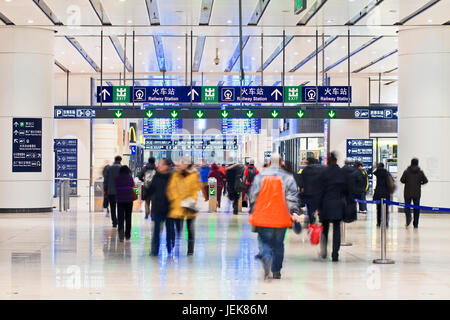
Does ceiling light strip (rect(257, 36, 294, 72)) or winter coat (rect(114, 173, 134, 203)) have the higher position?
ceiling light strip (rect(257, 36, 294, 72))

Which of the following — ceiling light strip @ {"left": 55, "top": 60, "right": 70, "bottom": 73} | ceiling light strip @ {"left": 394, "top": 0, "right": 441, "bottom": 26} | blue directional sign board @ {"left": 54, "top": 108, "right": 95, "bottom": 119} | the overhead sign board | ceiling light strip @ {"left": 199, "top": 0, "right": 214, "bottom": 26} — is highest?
ceiling light strip @ {"left": 199, "top": 0, "right": 214, "bottom": 26}

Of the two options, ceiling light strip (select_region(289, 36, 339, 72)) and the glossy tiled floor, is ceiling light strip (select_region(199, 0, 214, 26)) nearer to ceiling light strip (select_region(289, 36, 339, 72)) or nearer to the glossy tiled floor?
ceiling light strip (select_region(289, 36, 339, 72))

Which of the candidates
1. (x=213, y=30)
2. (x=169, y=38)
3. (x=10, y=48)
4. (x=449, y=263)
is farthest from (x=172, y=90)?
(x=449, y=263)

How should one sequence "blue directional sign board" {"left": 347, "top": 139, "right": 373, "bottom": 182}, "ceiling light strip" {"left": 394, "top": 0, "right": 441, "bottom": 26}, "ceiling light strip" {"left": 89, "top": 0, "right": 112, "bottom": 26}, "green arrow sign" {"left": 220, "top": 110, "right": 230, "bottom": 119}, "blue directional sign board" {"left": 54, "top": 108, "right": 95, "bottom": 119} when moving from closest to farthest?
"ceiling light strip" {"left": 394, "top": 0, "right": 441, "bottom": 26} < "ceiling light strip" {"left": 89, "top": 0, "right": 112, "bottom": 26} < "green arrow sign" {"left": 220, "top": 110, "right": 230, "bottom": 119} < "blue directional sign board" {"left": 54, "top": 108, "right": 95, "bottom": 119} < "blue directional sign board" {"left": 347, "top": 139, "right": 373, "bottom": 182}

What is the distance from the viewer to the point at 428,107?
73.2 feet

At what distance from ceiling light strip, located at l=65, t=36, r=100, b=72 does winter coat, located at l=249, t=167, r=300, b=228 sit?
16720mm

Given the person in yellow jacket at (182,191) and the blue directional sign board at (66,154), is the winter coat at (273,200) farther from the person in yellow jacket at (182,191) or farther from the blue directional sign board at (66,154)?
the blue directional sign board at (66,154)

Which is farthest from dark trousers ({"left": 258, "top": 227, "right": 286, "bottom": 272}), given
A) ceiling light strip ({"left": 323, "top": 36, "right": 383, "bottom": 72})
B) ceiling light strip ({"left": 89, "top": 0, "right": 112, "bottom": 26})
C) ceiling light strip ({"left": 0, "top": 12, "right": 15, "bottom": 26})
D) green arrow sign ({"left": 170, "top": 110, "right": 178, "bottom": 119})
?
green arrow sign ({"left": 170, "top": 110, "right": 178, "bottom": 119})

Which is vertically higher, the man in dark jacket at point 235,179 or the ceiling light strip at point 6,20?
the ceiling light strip at point 6,20

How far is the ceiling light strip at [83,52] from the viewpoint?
83.9 ft

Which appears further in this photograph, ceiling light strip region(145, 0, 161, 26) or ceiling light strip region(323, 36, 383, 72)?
ceiling light strip region(323, 36, 383, 72)

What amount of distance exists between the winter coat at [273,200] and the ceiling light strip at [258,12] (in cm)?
1025

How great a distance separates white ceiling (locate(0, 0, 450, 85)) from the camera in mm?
19625

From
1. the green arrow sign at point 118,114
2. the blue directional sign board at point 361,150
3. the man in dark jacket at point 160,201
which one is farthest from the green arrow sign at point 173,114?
the man in dark jacket at point 160,201
